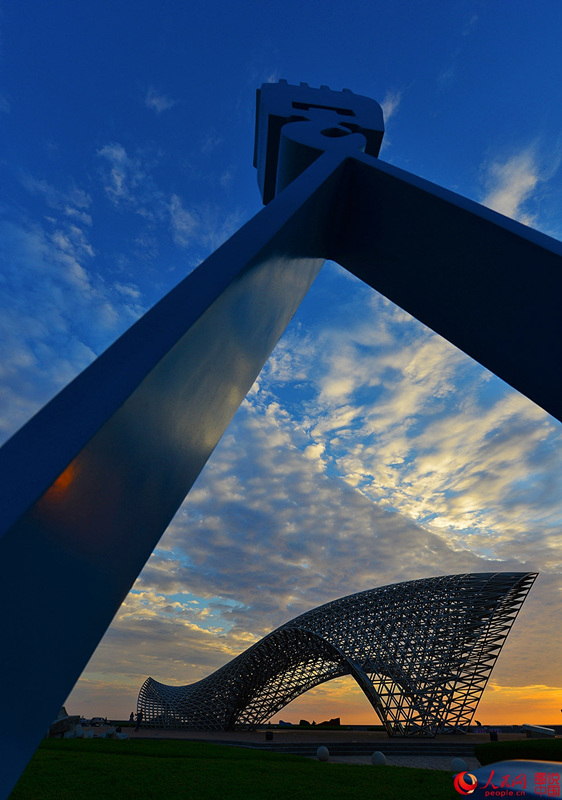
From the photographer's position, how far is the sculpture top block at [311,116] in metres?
6.22

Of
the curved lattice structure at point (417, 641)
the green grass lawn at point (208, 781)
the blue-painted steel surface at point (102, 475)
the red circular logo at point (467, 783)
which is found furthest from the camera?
the curved lattice structure at point (417, 641)

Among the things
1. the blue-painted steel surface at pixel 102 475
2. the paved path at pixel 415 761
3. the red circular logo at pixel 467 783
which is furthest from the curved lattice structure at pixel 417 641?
the blue-painted steel surface at pixel 102 475

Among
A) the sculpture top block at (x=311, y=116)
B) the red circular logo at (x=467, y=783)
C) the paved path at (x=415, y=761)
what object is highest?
the sculpture top block at (x=311, y=116)

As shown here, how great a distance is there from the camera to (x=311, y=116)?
6.55 m

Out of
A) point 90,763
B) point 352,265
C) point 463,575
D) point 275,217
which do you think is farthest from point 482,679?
point 275,217

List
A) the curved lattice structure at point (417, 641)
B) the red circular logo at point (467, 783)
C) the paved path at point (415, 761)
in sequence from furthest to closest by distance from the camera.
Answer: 1. the curved lattice structure at point (417, 641)
2. the paved path at point (415, 761)
3. the red circular logo at point (467, 783)

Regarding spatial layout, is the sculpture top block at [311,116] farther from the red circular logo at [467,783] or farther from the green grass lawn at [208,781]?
the green grass lawn at [208,781]

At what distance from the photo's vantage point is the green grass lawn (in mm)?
6598

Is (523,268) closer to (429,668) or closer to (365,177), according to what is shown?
(365,177)

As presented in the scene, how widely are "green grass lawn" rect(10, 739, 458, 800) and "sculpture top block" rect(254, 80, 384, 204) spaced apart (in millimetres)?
8987

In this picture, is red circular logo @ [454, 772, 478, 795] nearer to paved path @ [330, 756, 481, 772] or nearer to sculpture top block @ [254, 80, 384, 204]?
sculpture top block @ [254, 80, 384, 204]

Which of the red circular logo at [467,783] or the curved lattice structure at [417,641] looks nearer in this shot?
the red circular logo at [467,783]

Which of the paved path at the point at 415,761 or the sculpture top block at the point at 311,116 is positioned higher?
the sculpture top block at the point at 311,116

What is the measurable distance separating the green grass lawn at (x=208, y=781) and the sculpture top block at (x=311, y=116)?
8.99m
